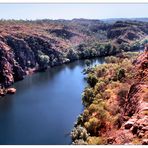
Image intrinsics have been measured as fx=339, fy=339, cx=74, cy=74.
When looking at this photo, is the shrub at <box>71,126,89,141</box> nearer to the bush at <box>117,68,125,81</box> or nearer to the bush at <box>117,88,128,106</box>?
the bush at <box>117,88,128,106</box>

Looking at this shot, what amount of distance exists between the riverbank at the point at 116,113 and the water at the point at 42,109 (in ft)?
6.28

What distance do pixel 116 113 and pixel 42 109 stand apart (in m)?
9.35

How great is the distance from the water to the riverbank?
75.4 inches

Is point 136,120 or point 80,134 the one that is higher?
point 136,120

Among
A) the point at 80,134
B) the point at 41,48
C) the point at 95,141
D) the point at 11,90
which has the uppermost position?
the point at 41,48

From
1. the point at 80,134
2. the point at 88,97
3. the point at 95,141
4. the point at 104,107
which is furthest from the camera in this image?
the point at 88,97

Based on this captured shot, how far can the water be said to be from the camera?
24.5 m

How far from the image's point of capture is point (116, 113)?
23.8 metres

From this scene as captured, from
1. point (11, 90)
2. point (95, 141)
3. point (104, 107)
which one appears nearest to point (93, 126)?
point (104, 107)

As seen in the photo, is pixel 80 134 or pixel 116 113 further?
pixel 116 113

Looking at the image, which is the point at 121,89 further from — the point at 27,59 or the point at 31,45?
the point at 31,45

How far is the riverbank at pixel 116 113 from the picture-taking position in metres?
17.4

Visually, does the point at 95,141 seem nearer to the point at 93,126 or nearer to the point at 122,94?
the point at 93,126

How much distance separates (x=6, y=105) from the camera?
33812 mm
